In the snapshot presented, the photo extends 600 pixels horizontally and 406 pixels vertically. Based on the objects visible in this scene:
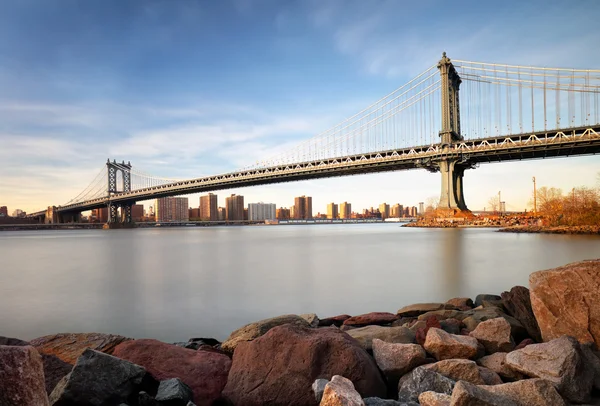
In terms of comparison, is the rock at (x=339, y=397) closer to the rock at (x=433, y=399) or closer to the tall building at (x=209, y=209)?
the rock at (x=433, y=399)

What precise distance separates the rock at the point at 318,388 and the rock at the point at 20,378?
58.7 inches

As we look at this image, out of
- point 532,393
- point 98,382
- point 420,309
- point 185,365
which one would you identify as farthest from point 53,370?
point 420,309

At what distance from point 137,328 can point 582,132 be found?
43052 mm

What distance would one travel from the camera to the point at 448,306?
18.7 feet

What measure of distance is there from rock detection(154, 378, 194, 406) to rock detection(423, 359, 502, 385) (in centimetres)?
174

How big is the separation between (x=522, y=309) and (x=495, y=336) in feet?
3.98

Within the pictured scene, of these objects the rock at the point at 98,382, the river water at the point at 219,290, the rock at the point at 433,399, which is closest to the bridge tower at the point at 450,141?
the river water at the point at 219,290

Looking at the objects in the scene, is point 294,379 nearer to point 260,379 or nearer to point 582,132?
point 260,379

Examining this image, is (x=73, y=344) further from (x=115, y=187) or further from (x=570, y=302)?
(x=115, y=187)

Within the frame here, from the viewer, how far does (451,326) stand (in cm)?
419

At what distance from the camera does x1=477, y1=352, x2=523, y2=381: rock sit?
9.71 ft

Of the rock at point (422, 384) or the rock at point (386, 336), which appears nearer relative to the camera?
the rock at point (422, 384)

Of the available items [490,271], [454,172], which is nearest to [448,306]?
[490,271]

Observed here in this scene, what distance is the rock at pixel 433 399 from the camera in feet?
7.55
